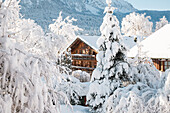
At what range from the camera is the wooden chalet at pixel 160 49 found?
654 inches

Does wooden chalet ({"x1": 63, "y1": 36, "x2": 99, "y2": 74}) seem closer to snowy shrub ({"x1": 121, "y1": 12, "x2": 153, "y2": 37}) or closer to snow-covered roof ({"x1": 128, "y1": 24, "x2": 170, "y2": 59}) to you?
snow-covered roof ({"x1": 128, "y1": 24, "x2": 170, "y2": 59})

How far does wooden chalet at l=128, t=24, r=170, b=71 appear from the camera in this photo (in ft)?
54.5

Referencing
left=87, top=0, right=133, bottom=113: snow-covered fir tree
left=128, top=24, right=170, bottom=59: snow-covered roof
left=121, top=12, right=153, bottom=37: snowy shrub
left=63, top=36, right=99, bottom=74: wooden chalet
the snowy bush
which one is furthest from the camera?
left=121, top=12, right=153, bottom=37: snowy shrub

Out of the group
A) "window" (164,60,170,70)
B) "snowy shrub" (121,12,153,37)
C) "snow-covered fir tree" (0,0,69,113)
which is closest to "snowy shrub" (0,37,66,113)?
"snow-covered fir tree" (0,0,69,113)

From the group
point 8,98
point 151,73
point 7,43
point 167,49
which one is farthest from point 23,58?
point 167,49

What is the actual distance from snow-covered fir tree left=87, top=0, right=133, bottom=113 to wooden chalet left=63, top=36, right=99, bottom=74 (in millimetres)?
15575

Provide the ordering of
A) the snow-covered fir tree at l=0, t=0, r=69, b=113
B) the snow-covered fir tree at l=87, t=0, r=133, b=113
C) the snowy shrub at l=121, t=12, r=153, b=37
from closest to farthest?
the snow-covered fir tree at l=0, t=0, r=69, b=113, the snow-covered fir tree at l=87, t=0, r=133, b=113, the snowy shrub at l=121, t=12, r=153, b=37

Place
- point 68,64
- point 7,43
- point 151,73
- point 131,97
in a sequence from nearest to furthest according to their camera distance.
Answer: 1. point 7,43
2. point 131,97
3. point 151,73
4. point 68,64

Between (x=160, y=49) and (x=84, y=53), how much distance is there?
47.8 feet

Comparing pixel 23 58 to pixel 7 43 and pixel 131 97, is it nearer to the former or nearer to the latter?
pixel 7 43

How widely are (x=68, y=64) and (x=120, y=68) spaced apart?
11.5 metres

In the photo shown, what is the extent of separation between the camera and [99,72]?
1219cm

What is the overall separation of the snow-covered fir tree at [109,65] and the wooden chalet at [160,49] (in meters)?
5.81

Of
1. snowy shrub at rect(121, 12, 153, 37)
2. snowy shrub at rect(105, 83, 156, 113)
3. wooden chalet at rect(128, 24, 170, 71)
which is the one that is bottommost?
snowy shrub at rect(105, 83, 156, 113)
